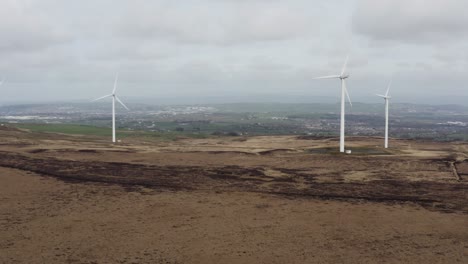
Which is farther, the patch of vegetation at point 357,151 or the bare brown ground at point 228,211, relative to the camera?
the patch of vegetation at point 357,151

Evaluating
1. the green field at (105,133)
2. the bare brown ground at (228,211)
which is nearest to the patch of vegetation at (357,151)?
the bare brown ground at (228,211)

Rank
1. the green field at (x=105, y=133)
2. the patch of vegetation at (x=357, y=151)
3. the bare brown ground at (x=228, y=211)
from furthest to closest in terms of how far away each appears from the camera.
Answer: the green field at (x=105, y=133)
the patch of vegetation at (x=357, y=151)
the bare brown ground at (x=228, y=211)

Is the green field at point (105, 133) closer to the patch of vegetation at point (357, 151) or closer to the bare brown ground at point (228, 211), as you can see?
the patch of vegetation at point (357, 151)

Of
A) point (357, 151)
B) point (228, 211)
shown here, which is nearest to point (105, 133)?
point (357, 151)

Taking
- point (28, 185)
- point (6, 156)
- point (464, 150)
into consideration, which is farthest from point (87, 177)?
point (464, 150)

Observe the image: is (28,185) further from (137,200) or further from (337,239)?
(337,239)

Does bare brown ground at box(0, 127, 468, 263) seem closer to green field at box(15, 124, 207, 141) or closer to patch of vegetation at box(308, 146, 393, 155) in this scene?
patch of vegetation at box(308, 146, 393, 155)

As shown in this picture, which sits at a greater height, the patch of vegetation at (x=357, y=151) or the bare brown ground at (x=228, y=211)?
the patch of vegetation at (x=357, y=151)

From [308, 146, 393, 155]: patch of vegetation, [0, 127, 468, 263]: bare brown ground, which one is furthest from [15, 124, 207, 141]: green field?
[0, 127, 468, 263]: bare brown ground

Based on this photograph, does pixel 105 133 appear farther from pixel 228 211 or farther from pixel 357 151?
pixel 228 211
